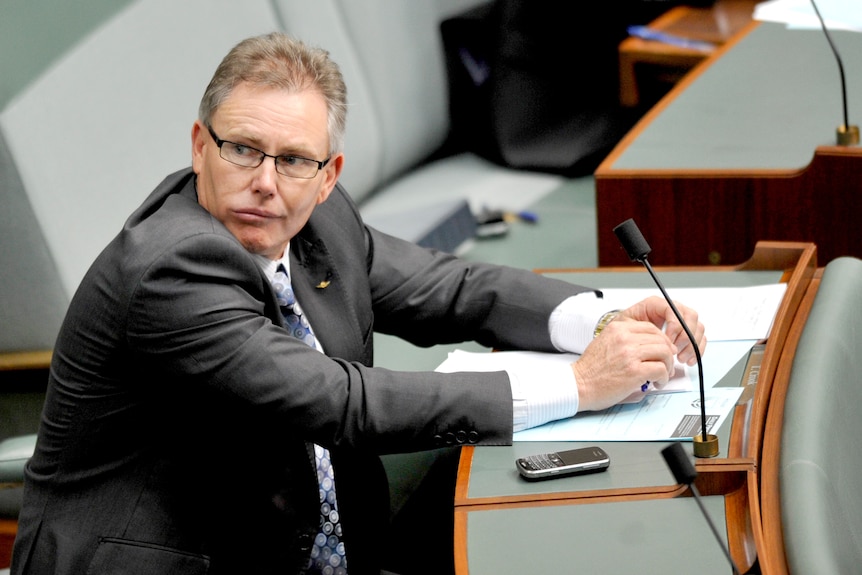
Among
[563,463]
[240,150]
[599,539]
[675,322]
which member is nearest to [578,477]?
[563,463]

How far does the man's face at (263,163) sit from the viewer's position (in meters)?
1.48

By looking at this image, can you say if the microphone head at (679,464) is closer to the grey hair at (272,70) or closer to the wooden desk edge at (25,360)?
the grey hair at (272,70)

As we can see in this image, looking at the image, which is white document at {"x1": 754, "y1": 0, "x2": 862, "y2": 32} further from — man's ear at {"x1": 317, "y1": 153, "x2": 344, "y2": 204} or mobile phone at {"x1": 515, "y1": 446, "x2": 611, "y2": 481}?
mobile phone at {"x1": 515, "y1": 446, "x2": 611, "y2": 481}

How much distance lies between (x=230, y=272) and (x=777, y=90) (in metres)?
1.77

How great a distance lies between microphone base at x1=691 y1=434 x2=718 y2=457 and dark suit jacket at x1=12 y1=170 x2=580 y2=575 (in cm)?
25

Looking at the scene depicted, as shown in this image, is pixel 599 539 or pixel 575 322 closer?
pixel 599 539

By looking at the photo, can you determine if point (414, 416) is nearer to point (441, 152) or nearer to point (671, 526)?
point (671, 526)

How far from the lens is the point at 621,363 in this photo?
150cm

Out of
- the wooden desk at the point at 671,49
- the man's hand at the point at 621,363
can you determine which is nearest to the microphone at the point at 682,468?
the man's hand at the point at 621,363

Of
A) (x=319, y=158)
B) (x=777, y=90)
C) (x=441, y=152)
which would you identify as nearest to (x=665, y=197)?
(x=777, y=90)

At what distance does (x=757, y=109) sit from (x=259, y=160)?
153 centimetres

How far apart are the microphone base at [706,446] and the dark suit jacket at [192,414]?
0.25 m

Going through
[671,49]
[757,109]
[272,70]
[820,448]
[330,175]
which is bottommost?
[671,49]

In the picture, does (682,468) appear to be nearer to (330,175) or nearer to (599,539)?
(599,539)
